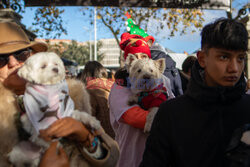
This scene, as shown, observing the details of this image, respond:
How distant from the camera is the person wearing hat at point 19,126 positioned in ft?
5.12

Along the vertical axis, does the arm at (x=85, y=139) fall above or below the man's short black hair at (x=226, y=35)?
below

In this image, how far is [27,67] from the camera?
1.68m

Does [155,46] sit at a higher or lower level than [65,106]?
higher

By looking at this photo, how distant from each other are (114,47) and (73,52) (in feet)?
145

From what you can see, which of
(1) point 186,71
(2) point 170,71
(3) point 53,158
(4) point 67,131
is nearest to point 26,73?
(4) point 67,131

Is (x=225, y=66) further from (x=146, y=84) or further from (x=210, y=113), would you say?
(x=146, y=84)

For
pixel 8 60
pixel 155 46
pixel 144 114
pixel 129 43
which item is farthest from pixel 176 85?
pixel 8 60

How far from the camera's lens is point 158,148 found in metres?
1.54

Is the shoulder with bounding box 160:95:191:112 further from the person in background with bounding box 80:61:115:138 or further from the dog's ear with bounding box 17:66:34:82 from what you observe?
the person in background with bounding box 80:61:115:138

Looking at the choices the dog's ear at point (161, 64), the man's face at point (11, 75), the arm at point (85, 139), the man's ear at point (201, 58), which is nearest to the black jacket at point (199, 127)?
the man's ear at point (201, 58)

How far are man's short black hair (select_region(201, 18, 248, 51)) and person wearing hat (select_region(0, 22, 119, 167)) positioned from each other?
1097 mm

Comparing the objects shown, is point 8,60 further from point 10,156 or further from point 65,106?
point 10,156

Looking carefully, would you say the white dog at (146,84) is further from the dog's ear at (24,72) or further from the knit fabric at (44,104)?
the dog's ear at (24,72)

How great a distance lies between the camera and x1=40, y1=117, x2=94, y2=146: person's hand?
60.7 inches
